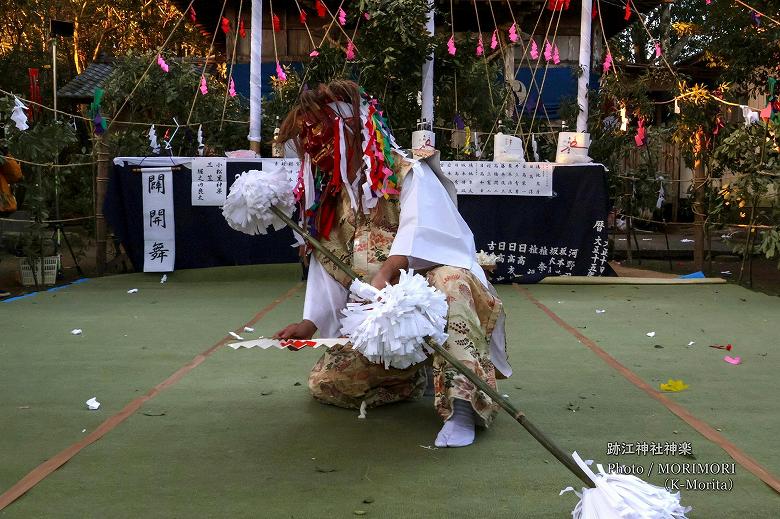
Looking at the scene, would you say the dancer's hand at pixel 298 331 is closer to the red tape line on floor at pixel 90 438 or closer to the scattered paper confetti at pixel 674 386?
the red tape line on floor at pixel 90 438

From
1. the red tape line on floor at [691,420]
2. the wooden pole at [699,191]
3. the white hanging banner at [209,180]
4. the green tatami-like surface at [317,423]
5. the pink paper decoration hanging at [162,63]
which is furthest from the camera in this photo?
the pink paper decoration hanging at [162,63]

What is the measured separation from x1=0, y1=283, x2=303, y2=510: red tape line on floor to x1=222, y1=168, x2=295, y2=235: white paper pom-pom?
2.54ft

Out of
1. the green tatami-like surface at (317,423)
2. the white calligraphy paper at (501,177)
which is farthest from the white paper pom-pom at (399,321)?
the white calligraphy paper at (501,177)

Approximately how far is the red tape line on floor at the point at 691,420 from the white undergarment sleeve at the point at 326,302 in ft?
4.03

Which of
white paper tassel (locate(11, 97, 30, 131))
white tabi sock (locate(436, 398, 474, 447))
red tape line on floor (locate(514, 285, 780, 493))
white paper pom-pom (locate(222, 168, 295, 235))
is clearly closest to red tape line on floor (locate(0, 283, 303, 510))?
white paper pom-pom (locate(222, 168, 295, 235))

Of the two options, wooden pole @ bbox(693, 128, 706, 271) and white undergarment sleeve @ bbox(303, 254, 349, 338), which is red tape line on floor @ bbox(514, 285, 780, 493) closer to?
white undergarment sleeve @ bbox(303, 254, 349, 338)

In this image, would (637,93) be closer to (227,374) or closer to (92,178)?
(92,178)

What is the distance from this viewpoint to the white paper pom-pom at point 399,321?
2406mm

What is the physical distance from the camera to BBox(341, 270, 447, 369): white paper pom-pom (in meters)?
2.41

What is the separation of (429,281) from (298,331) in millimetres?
463

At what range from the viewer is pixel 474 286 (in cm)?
299

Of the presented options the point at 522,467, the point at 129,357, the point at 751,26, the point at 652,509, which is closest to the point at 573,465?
the point at 652,509

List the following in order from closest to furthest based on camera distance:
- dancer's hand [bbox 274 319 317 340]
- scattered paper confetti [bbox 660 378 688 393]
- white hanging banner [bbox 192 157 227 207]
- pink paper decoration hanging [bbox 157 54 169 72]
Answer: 1. dancer's hand [bbox 274 319 317 340]
2. scattered paper confetti [bbox 660 378 688 393]
3. white hanging banner [bbox 192 157 227 207]
4. pink paper decoration hanging [bbox 157 54 169 72]

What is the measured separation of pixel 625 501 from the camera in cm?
201
